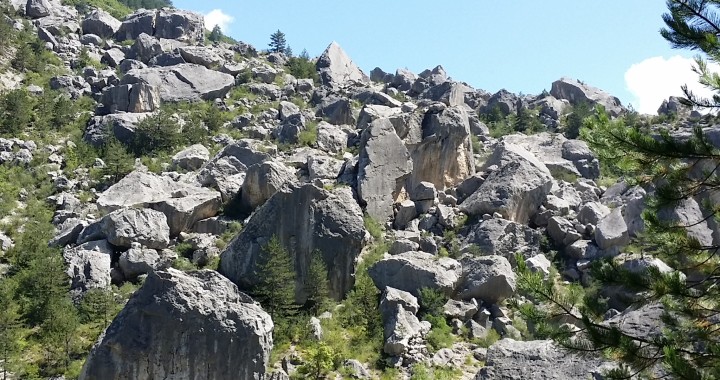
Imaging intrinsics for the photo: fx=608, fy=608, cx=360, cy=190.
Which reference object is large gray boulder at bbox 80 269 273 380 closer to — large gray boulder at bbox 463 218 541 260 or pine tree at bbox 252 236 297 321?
pine tree at bbox 252 236 297 321

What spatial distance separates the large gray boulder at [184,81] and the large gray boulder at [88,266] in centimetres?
2172

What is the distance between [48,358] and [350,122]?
90.0 feet

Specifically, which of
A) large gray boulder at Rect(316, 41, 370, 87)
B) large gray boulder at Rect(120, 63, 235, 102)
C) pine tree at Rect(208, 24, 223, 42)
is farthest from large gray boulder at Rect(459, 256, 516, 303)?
pine tree at Rect(208, 24, 223, 42)

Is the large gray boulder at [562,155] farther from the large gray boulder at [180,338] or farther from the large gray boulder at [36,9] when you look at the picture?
the large gray boulder at [36,9]

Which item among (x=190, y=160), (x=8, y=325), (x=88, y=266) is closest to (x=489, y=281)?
(x=88, y=266)

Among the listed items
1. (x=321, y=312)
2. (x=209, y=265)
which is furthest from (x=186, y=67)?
(x=321, y=312)

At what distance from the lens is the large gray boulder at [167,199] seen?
92.0 feet

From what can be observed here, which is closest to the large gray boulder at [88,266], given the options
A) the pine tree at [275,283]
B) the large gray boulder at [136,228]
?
the large gray boulder at [136,228]

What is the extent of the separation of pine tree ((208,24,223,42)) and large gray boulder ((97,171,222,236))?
166 feet

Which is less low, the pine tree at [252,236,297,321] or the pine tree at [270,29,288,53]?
the pine tree at [270,29,288,53]

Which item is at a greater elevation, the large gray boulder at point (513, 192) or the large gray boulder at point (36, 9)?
the large gray boulder at point (36, 9)

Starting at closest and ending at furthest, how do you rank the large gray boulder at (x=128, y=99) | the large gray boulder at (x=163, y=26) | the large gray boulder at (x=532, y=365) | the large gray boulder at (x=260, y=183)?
the large gray boulder at (x=532, y=365), the large gray boulder at (x=260, y=183), the large gray boulder at (x=128, y=99), the large gray boulder at (x=163, y=26)

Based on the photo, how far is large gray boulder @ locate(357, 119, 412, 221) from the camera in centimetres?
3089

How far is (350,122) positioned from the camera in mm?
43594
